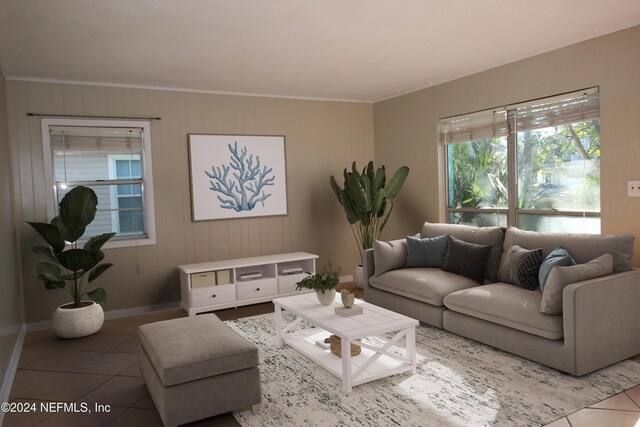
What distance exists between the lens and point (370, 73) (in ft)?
16.0

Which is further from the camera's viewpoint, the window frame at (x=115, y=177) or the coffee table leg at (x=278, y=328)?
the window frame at (x=115, y=177)

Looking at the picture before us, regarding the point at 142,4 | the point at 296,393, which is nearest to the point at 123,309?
the point at 296,393

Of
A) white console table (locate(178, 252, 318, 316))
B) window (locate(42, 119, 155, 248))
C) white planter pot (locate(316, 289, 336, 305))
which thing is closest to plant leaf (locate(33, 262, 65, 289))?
window (locate(42, 119, 155, 248))

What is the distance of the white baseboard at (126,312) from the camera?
4.63 metres

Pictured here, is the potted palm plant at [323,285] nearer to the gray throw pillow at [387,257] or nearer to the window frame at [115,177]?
the gray throw pillow at [387,257]

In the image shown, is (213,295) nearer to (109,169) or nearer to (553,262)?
(109,169)

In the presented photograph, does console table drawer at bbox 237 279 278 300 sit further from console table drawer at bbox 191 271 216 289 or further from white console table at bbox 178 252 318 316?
console table drawer at bbox 191 271 216 289

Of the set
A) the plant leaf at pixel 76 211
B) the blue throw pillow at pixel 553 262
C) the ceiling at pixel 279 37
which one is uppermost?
the ceiling at pixel 279 37

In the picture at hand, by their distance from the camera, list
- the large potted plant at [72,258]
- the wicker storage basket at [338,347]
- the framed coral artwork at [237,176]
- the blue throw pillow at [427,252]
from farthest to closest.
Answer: the framed coral artwork at [237,176] < the blue throw pillow at [427,252] < the large potted plant at [72,258] < the wicker storage basket at [338,347]

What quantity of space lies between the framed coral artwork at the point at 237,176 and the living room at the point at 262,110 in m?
0.09

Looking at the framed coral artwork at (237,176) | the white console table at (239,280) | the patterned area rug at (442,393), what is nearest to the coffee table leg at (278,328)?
the patterned area rug at (442,393)

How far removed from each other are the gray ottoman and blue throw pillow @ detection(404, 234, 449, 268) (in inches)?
92.8

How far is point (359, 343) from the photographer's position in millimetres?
3207

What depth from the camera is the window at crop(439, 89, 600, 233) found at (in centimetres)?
410
